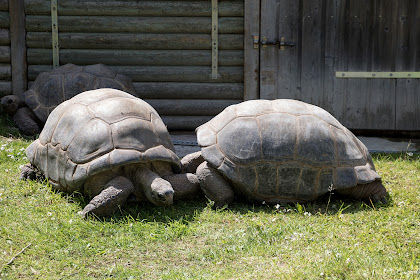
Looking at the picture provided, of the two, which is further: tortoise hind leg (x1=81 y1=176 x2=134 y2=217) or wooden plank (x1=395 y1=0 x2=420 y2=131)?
wooden plank (x1=395 y1=0 x2=420 y2=131)

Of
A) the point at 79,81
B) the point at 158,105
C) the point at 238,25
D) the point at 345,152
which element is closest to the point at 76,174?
the point at 345,152

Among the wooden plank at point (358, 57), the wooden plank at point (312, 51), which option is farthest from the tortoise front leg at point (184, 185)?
the wooden plank at point (358, 57)

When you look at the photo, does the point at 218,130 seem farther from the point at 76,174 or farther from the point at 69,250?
the point at 69,250

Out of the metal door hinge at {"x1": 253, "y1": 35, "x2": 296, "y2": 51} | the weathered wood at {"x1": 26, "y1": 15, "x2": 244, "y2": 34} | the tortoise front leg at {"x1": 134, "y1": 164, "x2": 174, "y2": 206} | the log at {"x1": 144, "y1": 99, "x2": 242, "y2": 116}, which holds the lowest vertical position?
the tortoise front leg at {"x1": 134, "y1": 164, "x2": 174, "y2": 206}

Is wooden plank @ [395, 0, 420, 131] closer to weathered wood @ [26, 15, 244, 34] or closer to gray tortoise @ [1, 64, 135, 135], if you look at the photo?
weathered wood @ [26, 15, 244, 34]

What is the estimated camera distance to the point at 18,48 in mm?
9227

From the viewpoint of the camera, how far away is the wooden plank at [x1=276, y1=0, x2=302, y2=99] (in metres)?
9.09

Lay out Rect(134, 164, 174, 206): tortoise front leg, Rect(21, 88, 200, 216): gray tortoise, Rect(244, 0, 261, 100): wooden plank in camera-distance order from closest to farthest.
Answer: Rect(134, 164, 174, 206): tortoise front leg, Rect(21, 88, 200, 216): gray tortoise, Rect(244, 0, 261, 100): wooden plank

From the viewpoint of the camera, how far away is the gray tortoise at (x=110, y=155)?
502cm

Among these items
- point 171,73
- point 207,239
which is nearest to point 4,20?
point 171,73

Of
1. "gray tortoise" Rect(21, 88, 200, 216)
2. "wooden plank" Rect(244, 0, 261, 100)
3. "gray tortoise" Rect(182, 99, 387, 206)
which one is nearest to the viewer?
"gray tortoise" Rect(21, 88, 200, 216)

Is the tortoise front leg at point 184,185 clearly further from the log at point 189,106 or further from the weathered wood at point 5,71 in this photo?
the weathered wood at point 5,71

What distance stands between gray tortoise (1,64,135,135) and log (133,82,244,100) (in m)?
0.58

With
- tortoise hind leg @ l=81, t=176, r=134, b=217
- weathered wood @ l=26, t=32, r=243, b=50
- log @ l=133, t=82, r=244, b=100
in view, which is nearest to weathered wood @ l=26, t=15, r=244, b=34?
weathered wood @ l=26, t=32, r=243, b=50
